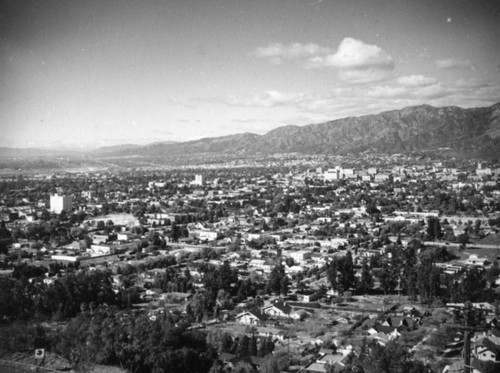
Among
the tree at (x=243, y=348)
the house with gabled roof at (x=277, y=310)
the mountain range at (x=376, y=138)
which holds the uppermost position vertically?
the mountain range at (x=376, y=138)

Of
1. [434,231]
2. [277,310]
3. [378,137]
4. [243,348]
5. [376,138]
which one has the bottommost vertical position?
[277,310]

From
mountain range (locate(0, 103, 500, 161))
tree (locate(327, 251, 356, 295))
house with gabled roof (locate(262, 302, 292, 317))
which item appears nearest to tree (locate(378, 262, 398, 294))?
tree (locate(327, 251, 356, 295))

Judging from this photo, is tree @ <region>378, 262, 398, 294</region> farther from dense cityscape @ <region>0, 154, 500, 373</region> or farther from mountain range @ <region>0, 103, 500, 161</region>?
mountain range @ <region>0, 103, 500, 161</region>

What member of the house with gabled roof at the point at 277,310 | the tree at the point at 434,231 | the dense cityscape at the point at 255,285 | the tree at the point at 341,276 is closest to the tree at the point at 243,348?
the dense cityscape at the point at 255,285

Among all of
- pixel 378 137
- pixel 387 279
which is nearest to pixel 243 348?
pixel 387 279

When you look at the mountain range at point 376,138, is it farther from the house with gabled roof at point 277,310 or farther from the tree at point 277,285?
the house with gabled roof at point 277,310

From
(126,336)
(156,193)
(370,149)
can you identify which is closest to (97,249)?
(126,336)

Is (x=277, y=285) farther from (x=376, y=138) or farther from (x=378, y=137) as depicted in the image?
(x=378, y=137)
